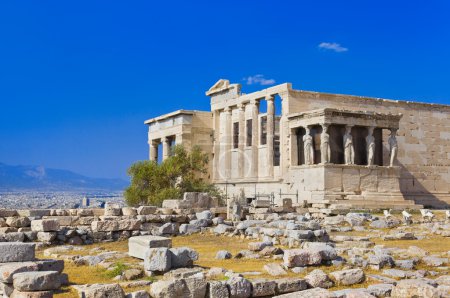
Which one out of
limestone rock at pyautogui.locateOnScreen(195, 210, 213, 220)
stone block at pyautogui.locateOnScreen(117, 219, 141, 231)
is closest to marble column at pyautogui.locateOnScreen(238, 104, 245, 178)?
limestone rock at pyautogui.locateOnScreen(195, 210, 213, 220)

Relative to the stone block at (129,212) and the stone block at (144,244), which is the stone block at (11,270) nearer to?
the stone block at (144,244)

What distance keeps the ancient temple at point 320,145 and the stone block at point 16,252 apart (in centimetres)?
1771

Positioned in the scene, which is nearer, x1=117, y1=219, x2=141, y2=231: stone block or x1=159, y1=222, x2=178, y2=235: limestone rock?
x1=117, y1=219, x2=141, y2=231: stone block

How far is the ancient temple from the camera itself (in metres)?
28.4

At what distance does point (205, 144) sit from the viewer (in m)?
37.3

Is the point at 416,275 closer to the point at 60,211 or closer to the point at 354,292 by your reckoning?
the point at 354,292

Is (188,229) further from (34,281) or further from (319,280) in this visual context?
(34,281)

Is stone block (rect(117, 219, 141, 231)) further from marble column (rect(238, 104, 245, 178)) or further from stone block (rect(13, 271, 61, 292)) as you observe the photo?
marble column (rect(238, 104, 245, 178))

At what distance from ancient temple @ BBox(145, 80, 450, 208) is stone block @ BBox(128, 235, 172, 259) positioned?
15.2m

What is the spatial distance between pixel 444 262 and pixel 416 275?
1.48 m

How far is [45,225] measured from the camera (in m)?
15.7

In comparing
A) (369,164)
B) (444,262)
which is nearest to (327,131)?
(369,164)

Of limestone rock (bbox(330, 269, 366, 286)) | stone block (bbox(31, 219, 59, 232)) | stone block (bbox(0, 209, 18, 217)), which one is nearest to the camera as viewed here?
limestone rock (bbox(330, 269, 366, 286))

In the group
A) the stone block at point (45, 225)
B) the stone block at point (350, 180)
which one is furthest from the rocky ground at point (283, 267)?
the stone block at point (350, 180)
